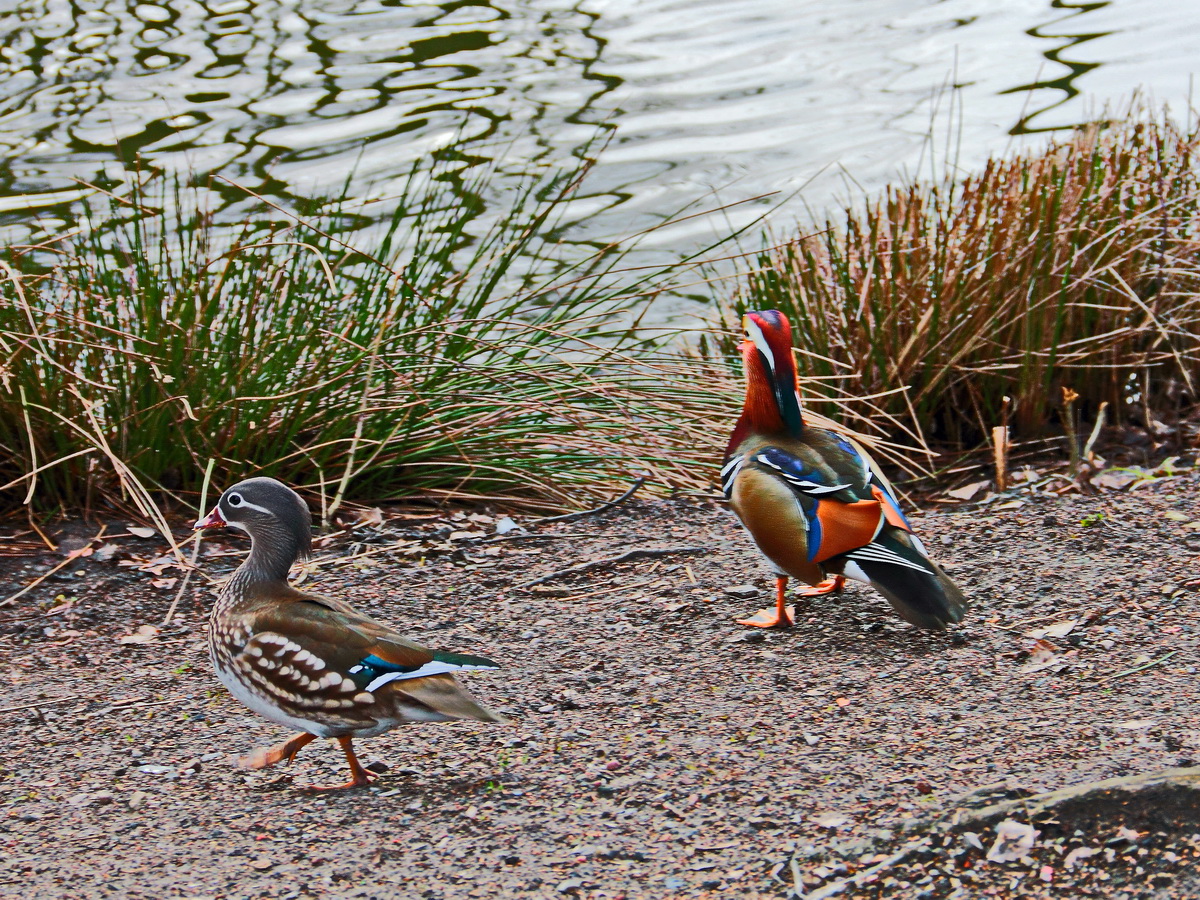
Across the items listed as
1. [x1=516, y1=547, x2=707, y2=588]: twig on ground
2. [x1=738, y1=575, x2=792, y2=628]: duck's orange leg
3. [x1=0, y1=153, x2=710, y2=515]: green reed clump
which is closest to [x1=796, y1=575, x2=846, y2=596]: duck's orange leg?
[x1=738, y1=575, x2=792, y2=628]: duck's orange leg

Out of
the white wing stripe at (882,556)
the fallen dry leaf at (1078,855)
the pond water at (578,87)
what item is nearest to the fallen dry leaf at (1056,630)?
the white wing stripe at (882,556)

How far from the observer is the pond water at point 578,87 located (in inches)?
343

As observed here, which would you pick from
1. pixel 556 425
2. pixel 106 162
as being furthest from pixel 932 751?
pixel 106 162

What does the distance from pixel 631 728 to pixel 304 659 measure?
0.76 m

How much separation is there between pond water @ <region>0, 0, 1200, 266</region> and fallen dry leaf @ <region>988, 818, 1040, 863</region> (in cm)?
612

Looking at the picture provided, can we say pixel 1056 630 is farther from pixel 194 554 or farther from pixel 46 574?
pixel 46 574

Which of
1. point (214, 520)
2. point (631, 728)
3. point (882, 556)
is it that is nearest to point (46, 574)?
point (214, 520)

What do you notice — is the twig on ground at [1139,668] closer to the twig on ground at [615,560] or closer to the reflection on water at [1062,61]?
the twig on ground at [615,560]

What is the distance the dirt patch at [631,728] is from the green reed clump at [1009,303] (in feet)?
3.36

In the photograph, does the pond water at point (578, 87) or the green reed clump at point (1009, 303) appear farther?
the pond water at point (578, 87)

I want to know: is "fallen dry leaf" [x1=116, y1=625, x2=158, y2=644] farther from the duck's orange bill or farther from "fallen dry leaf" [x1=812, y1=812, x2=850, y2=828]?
"fallen dry leaf" [x1=812, y1=812, x2=850, y2=828]

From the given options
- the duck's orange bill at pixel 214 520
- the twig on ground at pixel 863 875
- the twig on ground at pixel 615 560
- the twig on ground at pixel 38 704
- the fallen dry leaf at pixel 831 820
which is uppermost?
the duck's orange bill at pixel 214 520

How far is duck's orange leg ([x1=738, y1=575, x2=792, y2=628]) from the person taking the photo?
11.9 ft

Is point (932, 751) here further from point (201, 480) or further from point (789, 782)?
point (201, 480)
